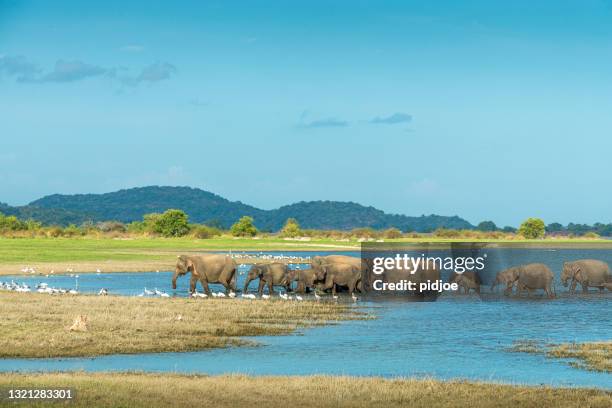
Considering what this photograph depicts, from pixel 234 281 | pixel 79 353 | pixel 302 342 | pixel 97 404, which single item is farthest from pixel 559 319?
pixel 97 404

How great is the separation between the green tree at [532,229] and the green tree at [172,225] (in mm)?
57298

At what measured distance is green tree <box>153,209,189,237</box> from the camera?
13012 cm

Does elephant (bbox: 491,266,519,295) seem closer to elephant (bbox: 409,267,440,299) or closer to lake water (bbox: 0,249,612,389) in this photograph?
elephant (bbox: 409,267,440,299)

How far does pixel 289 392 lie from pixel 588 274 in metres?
33.7

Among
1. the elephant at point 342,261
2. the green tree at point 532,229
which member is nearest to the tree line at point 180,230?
the green tree at point 532,229

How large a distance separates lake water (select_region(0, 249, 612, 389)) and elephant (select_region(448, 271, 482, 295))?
172 inches

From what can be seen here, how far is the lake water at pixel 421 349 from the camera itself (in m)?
22.4

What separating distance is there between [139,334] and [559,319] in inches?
639

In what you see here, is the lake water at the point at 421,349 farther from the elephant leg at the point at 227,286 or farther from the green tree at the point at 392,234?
the green tree at the point at 392,234

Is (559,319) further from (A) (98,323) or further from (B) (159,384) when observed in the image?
(B) (159,384)

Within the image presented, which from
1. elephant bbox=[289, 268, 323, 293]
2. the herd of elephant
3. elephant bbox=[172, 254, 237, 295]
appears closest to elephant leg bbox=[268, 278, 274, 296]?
the herd of elephant

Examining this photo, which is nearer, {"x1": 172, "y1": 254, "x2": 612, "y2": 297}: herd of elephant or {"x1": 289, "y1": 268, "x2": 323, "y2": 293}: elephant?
{"x1": 172, "y1": 254, "x2": 612, "y2": 297}: herd of elephant

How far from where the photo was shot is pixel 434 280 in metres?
44.8

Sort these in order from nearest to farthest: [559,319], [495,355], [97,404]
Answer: [97,404] → [495,355] → [559,319]
